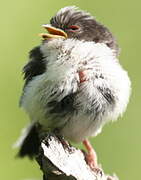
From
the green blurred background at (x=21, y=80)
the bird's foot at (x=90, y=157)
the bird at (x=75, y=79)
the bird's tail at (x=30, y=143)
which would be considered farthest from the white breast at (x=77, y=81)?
the green blurred background at (x=21, y=80)

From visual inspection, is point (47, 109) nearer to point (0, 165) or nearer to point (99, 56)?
point (99, 56)

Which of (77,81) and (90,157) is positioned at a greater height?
(77,81)

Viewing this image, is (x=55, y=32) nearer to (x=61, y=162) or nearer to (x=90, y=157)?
(x=90, y=157)

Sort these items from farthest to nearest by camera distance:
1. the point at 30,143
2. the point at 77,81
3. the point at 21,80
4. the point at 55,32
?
the point at 21,80 → the point at 30,143 → the point at 55,32 → the point at 77,81

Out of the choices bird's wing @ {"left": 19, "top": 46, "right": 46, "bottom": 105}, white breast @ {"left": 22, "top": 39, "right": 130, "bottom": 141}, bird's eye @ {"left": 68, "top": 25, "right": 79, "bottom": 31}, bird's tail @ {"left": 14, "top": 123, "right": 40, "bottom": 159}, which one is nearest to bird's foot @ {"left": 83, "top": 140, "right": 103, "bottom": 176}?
white breast @ {"left": 22, "top": 39, "right": 130, "bottom": 141}

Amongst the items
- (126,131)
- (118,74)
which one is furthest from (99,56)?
(126,131)

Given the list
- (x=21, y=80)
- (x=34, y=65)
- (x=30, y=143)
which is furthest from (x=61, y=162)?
(x=21, y=80)

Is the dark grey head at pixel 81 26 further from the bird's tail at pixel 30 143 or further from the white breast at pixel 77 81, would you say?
the bird's tail at pixel 30 143
